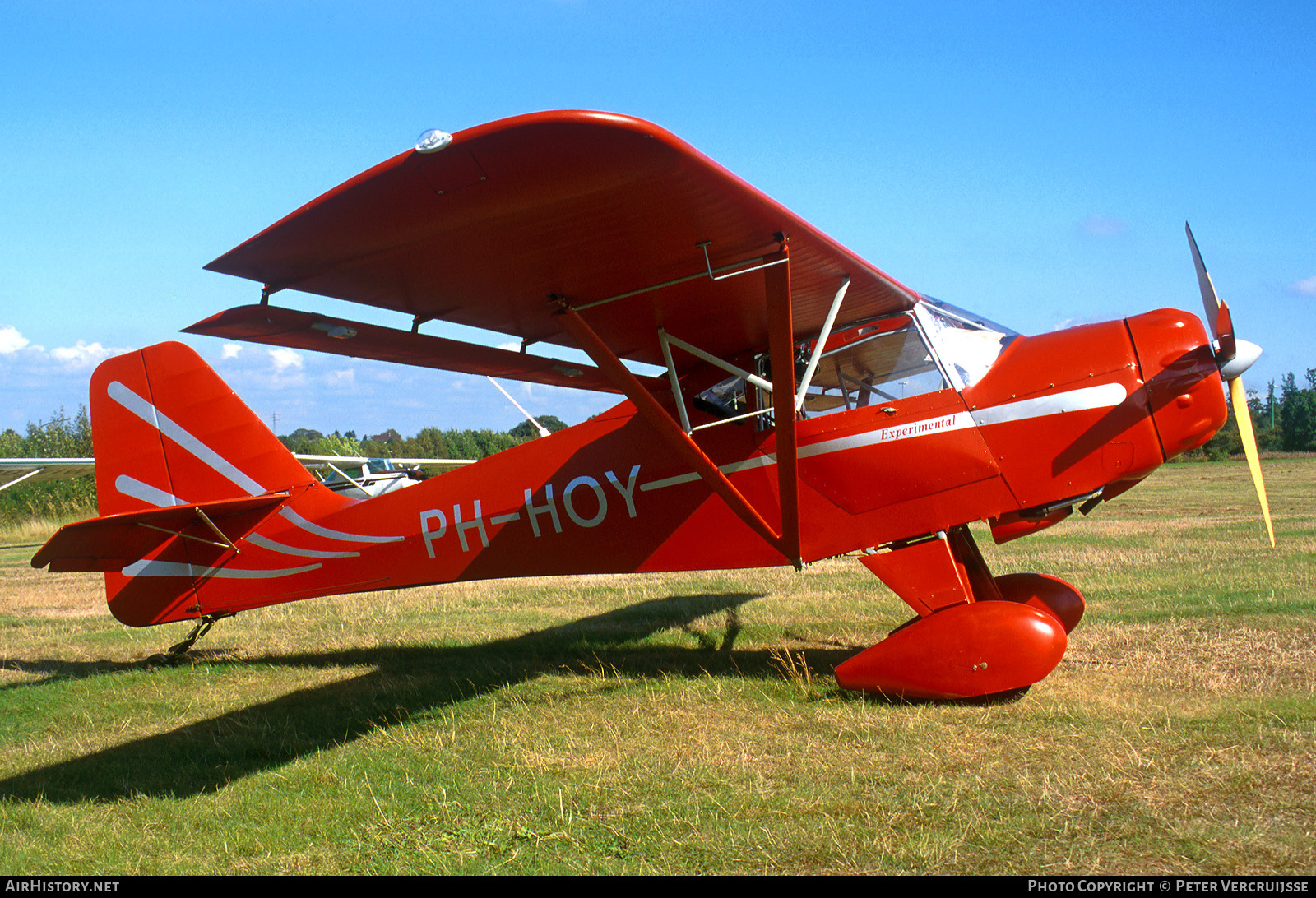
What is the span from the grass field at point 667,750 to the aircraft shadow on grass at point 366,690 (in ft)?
0.09

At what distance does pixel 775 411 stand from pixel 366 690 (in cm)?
367

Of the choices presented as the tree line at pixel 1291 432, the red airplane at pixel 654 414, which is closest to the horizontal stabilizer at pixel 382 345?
the red airplane at pixel 654 414

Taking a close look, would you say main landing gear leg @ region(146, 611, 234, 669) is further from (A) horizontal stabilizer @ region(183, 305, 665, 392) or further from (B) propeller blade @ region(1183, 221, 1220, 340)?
(B) propeller blade @ region(1183, 221, 1220, 340)

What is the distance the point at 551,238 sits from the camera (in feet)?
13.2

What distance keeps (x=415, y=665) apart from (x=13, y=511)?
28.1 m

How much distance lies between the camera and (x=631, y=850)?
323cm

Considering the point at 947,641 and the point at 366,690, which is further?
the point at 366,690

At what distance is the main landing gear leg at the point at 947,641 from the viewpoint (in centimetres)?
460

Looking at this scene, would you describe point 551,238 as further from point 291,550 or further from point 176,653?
point 176,653

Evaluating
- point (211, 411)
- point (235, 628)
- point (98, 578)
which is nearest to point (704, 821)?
point (211, 411)

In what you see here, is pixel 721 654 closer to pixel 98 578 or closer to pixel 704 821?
pixel 704 821

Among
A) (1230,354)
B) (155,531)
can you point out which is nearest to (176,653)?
(155,531)

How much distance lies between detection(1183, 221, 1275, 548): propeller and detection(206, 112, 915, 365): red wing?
5.90 ft

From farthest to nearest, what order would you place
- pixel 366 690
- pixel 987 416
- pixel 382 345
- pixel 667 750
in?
pixel 366 690 < pixel 382 345 < pixel 987 416 < pixel 667 750
